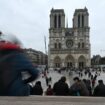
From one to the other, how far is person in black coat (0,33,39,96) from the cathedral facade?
108 meters

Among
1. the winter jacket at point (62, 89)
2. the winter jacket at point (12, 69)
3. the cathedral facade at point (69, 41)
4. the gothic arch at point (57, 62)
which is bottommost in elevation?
the winter jacket at point (62, 89)

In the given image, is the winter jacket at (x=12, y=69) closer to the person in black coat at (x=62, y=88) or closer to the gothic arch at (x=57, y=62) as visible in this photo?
the person in black coat at (x=62, y=88)

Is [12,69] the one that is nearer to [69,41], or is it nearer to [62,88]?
[62,88]

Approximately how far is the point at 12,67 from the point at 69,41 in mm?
112994

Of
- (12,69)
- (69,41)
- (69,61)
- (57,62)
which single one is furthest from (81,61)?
(12,69)

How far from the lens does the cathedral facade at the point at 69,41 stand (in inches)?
4459

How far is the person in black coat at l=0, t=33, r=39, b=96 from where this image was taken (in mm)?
3986

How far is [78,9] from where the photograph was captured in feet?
379

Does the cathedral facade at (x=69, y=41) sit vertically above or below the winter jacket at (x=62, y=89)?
above

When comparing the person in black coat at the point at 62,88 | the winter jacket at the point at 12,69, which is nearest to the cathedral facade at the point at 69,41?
the person in black coat at the point at 62,88

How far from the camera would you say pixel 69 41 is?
11681cm

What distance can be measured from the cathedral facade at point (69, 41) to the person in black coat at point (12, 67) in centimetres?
10825

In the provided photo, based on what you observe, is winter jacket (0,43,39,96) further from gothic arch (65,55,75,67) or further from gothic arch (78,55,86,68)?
gothic arch (65,55,75,67)

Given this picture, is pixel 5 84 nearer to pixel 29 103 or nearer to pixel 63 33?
pixel 29 103
